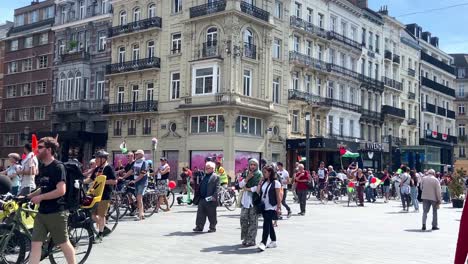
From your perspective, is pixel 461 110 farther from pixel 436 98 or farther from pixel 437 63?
pixel 437 63

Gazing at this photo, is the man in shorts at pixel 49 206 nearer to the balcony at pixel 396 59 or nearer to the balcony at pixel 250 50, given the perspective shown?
the balcony at pixel 250 50

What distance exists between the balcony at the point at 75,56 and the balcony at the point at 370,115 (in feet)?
82.5

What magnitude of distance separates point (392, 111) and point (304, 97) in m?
16.5

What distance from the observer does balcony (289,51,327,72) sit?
39.0 meters

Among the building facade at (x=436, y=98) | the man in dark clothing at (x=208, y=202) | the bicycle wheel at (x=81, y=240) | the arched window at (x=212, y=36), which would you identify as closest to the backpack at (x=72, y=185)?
the bicycle wheel at (x=81, y=240)

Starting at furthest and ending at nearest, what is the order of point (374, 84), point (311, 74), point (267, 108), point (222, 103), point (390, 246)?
point (374, 84), point (311, 74), point (267, 108), point (222, 103), point (390, 246)

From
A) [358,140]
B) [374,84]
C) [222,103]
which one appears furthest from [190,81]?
[374,84]

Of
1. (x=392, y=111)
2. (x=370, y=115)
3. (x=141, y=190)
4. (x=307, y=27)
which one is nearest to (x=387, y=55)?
(x=392, y=111)

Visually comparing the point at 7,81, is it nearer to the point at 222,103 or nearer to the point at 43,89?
the point at 43,89

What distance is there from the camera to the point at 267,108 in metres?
36.0

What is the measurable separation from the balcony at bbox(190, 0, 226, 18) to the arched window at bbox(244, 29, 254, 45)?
2.44 m

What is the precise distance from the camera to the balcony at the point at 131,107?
3838 centimetres

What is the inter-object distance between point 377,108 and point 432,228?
3820 centimetres

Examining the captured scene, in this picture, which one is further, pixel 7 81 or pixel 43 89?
pixel 7 81
